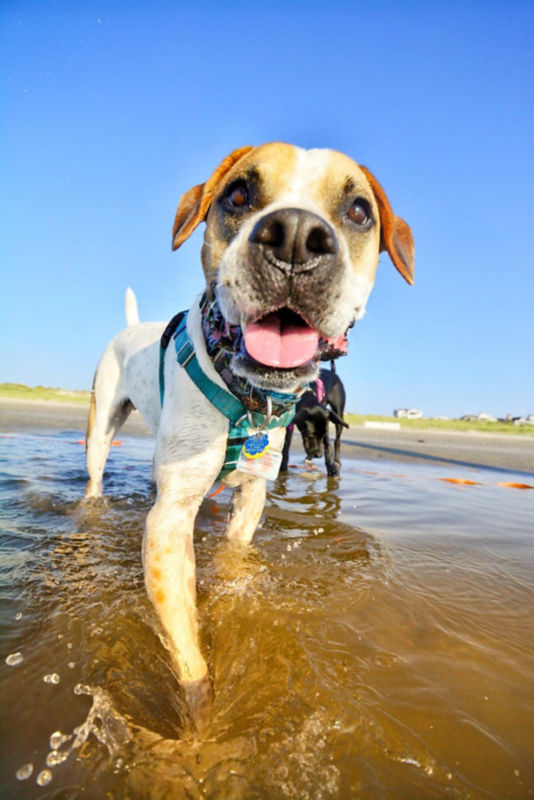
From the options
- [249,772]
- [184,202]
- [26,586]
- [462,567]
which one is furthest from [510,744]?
[184,202]

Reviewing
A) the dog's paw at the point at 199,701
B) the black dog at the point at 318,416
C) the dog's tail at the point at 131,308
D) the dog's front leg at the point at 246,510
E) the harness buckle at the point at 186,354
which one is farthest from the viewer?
the black dog at the point at 318,416

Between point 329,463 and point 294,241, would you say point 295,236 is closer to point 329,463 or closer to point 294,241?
point 294,241

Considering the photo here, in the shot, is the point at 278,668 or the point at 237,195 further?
the point at 237,195

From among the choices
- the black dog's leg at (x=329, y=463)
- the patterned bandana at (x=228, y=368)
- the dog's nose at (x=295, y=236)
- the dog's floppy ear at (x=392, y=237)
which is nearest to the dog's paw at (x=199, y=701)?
the patterned bandana at (x=228, y=368)

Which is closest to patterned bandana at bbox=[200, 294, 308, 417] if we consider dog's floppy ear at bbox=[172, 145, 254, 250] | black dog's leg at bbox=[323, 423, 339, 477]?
dog's floppy ear at bbox=[172, 145, 254, 250]

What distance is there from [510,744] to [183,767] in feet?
3.24

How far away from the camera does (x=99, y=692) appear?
145 cm

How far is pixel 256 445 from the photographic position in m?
2.27

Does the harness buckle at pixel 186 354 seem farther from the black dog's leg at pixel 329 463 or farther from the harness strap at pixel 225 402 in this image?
the black dog's leg at pixel 329 463

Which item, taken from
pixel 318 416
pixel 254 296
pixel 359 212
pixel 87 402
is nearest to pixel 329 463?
pixel 318 416

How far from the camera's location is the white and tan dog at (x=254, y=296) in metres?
1.57

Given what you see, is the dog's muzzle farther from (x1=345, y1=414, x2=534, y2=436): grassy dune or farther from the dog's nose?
(x1=345, y1=414, x2=534, y2=436): grassy dune

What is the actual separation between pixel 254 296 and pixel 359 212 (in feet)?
3.13

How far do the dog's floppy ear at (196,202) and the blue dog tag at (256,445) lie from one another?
1.06m
